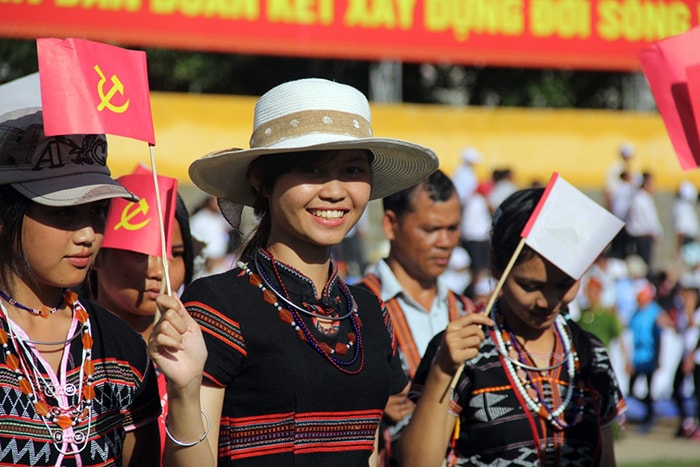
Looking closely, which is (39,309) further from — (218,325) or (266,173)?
(266,173)

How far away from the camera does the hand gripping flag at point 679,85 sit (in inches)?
164

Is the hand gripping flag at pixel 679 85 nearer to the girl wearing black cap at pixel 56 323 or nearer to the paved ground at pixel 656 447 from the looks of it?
the girl wearing black cap at pixel 56 323

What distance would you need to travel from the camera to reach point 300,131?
3.39 m

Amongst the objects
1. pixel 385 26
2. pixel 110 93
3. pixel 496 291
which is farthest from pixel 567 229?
pixel 385 26

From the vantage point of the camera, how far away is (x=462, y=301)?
5.93 m

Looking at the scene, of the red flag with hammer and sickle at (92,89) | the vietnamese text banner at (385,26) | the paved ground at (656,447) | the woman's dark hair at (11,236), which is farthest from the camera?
the vietnamese text banner at (385,26)

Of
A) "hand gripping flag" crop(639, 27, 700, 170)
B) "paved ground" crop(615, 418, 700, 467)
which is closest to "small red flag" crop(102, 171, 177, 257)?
"hand gripping flag" crop(639, 27, 700, 170)

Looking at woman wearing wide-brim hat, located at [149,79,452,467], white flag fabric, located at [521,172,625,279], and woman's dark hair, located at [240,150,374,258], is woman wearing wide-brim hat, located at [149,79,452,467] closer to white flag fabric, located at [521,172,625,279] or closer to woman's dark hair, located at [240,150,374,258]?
woman's dark hair, located at [240,150,374,258]

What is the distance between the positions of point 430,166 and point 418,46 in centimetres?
1658

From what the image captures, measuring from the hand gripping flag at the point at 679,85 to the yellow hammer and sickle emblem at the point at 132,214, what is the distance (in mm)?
1977

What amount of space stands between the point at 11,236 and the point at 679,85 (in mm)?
2382

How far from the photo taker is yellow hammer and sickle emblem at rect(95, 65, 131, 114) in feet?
10.6

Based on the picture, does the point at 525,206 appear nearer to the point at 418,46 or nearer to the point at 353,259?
the point at 353,259

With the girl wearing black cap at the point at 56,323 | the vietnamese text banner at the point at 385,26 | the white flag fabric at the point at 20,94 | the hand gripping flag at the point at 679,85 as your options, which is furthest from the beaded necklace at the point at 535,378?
the vietnamese text banner at the point at 385,26
